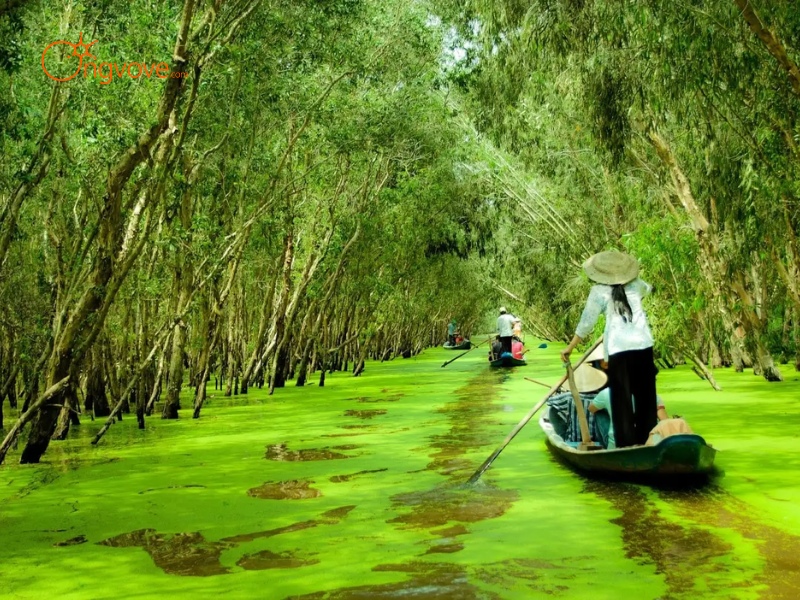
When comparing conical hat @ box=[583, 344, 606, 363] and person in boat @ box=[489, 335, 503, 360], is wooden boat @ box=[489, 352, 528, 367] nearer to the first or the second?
person in boat @ box=[489, 335, 503, 360]

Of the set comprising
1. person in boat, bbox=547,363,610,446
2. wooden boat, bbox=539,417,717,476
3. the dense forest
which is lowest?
wooden boat, bbox=539,417,717,476

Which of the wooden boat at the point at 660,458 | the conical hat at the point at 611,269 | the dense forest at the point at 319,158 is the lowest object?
the wooden boat at the point at 660,458

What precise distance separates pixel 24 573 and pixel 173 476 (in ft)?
11.5

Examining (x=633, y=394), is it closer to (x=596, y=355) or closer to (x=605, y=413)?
(x=605, y=413)

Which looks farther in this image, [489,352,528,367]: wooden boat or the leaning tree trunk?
[489,352,528,367]: wooden boat

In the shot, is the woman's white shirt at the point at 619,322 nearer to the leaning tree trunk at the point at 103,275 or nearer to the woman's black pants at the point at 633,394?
the woman's black pants at the point at 633,394

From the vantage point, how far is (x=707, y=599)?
4.52m

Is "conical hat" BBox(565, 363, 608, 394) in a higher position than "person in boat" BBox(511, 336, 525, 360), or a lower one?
lower

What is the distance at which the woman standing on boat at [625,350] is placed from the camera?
25.3 ft

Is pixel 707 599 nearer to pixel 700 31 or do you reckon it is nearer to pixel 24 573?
pixel 24 573

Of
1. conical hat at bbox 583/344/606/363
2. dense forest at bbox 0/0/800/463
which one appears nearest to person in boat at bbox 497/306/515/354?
dense forest at bbox 0/0/800/463

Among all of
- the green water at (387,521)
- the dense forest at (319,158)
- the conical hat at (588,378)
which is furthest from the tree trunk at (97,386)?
the conical hat at (588,378)

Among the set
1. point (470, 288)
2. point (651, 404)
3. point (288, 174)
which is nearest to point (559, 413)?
point (651, 404)

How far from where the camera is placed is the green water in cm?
510
